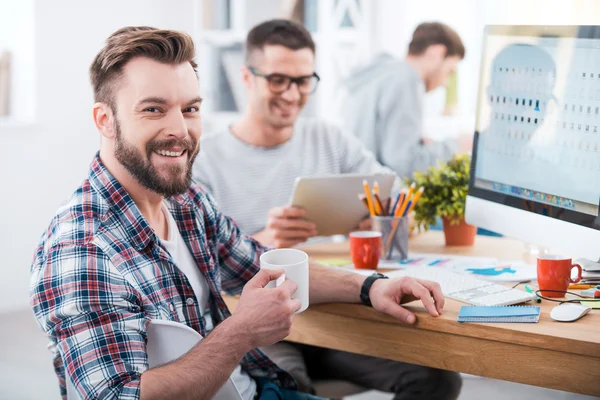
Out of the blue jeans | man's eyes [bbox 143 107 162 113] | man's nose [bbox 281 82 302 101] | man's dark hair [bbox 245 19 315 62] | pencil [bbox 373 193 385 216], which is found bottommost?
the blue jeans

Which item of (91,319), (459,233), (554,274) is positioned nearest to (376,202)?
(459,233)

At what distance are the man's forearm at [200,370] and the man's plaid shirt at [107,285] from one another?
0.03 metres

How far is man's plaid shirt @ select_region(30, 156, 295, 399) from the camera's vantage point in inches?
47.2

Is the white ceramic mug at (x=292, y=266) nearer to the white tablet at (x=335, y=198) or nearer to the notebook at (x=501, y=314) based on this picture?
the notebook at (x=501, y=314)

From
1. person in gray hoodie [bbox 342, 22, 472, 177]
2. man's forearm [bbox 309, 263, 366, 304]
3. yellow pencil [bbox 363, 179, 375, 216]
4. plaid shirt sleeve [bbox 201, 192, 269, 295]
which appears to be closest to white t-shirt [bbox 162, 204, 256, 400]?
plaid shirt sleeve [bbox 201, 192, 269, 295]

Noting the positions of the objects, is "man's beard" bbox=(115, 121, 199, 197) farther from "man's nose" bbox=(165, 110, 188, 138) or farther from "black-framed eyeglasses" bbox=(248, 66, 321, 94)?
"black-framed eyeglasses" bbox=(248, 66, 321, 94)

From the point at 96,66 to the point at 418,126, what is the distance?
2094mm

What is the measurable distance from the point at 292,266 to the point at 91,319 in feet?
1.17

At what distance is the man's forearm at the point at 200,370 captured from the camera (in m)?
1.20

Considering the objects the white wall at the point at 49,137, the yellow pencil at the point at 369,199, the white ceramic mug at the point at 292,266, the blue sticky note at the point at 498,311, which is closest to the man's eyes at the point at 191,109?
the white ceramic mug at the point at 292,266

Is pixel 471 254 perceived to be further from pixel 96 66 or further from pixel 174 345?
pixel 96 66

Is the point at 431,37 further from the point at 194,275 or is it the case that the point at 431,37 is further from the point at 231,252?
Answer: the point at 194,275

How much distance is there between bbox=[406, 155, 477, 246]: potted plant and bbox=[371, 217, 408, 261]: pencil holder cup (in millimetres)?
158

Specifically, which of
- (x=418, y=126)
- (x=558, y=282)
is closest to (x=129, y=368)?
(x=558, y=282)
